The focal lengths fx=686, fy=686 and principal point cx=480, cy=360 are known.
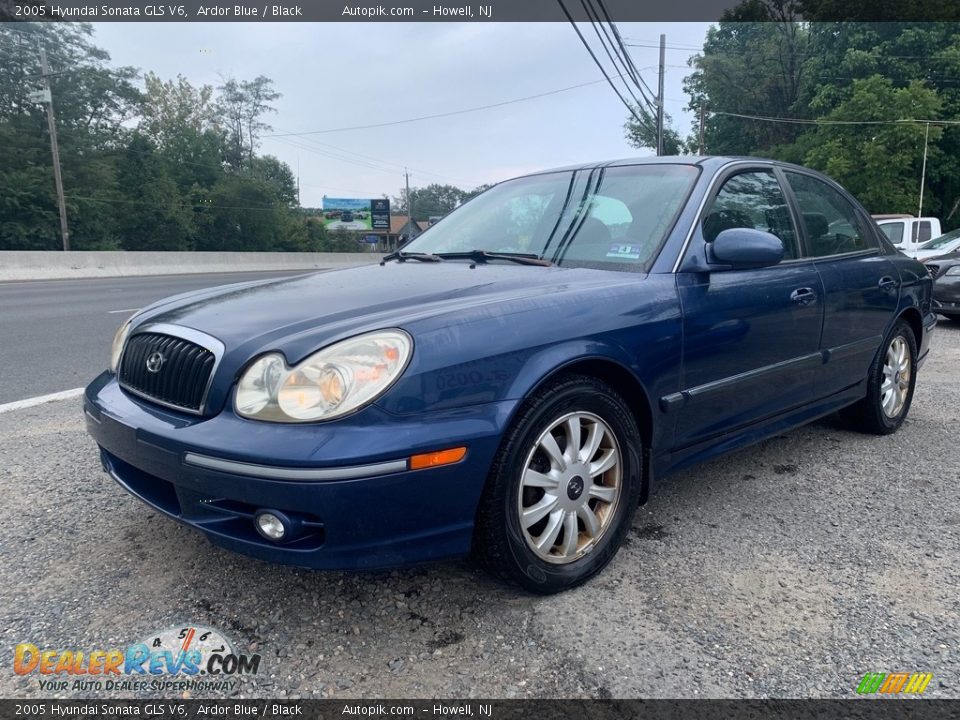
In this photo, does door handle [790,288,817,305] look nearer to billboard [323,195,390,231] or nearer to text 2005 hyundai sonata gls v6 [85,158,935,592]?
text 2005 hyundai sonata gls v6 [85,158,935,592]

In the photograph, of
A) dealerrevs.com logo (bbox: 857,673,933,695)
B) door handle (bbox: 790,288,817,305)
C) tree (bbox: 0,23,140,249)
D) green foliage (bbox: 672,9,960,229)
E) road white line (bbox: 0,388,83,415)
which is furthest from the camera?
tree (bbox: 0,23,140,249)

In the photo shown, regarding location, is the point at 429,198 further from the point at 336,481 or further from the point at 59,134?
the point at 336,481

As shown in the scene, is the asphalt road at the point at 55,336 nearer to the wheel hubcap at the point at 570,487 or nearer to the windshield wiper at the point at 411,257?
the windshield wiper at the point at 411,257

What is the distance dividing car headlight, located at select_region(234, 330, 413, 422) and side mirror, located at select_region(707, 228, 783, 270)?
4.74 feet

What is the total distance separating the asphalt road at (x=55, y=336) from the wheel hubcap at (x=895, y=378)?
572 cm

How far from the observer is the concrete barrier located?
723 inches

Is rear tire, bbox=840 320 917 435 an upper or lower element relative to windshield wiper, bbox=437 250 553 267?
lower

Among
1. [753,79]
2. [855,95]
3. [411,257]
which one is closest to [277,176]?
[753,79]

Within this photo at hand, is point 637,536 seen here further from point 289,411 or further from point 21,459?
point 21,459

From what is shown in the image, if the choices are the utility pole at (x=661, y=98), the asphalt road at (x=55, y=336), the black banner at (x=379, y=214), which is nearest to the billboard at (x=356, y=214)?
the black banner at (x=379, y=214)

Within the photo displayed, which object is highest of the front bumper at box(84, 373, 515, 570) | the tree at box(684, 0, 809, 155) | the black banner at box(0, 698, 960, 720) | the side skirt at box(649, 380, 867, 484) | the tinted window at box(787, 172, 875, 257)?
the tree at box(684, 0, 809, 155)

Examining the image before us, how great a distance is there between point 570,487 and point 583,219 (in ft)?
4.30

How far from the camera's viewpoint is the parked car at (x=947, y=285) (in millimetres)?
8688

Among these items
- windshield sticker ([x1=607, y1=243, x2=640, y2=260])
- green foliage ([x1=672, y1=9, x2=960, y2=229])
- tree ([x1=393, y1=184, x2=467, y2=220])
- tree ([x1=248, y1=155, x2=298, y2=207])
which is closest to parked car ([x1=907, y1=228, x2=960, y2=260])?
windshield sticker ([x1=607, y1=243, x2=640, y2=260])
